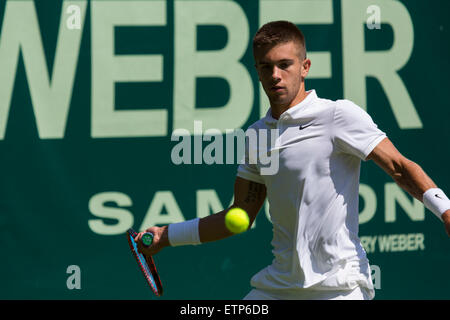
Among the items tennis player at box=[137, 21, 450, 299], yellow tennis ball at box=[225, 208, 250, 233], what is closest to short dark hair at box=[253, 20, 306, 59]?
tennis player at box=[137, 21, 450, 299]

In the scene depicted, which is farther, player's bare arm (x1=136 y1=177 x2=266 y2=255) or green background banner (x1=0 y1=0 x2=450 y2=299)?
green background banner (x1=0 y1=0 x2=450 y2=299)

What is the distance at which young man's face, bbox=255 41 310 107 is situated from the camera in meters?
3.11

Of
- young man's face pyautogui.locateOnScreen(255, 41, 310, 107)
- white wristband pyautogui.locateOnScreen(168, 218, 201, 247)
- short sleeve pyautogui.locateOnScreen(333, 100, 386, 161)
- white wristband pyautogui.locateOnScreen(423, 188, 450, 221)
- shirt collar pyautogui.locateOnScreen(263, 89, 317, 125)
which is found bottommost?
white wristband pyautogui.locateOnScreen(168, 218, 201, 247)

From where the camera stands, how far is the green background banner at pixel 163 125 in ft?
16.2

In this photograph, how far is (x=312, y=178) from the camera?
10.0ft

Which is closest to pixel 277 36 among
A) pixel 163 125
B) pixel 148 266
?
pixel 148 266

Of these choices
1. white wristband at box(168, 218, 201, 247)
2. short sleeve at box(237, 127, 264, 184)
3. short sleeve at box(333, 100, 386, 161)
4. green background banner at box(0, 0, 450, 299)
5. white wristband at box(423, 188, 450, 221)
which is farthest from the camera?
green background banner at box(0, 0, 450, 299)

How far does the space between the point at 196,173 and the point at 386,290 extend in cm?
160

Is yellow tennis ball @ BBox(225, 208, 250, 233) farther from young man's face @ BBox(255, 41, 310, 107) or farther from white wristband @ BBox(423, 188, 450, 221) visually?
white wristband @ BBox(423, 188, 450, 221)

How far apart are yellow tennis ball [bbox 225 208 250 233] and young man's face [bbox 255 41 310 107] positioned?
0.51m

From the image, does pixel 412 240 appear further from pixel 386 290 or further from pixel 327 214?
pixel 327 214

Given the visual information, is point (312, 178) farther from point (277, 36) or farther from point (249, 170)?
point (277, 36)
